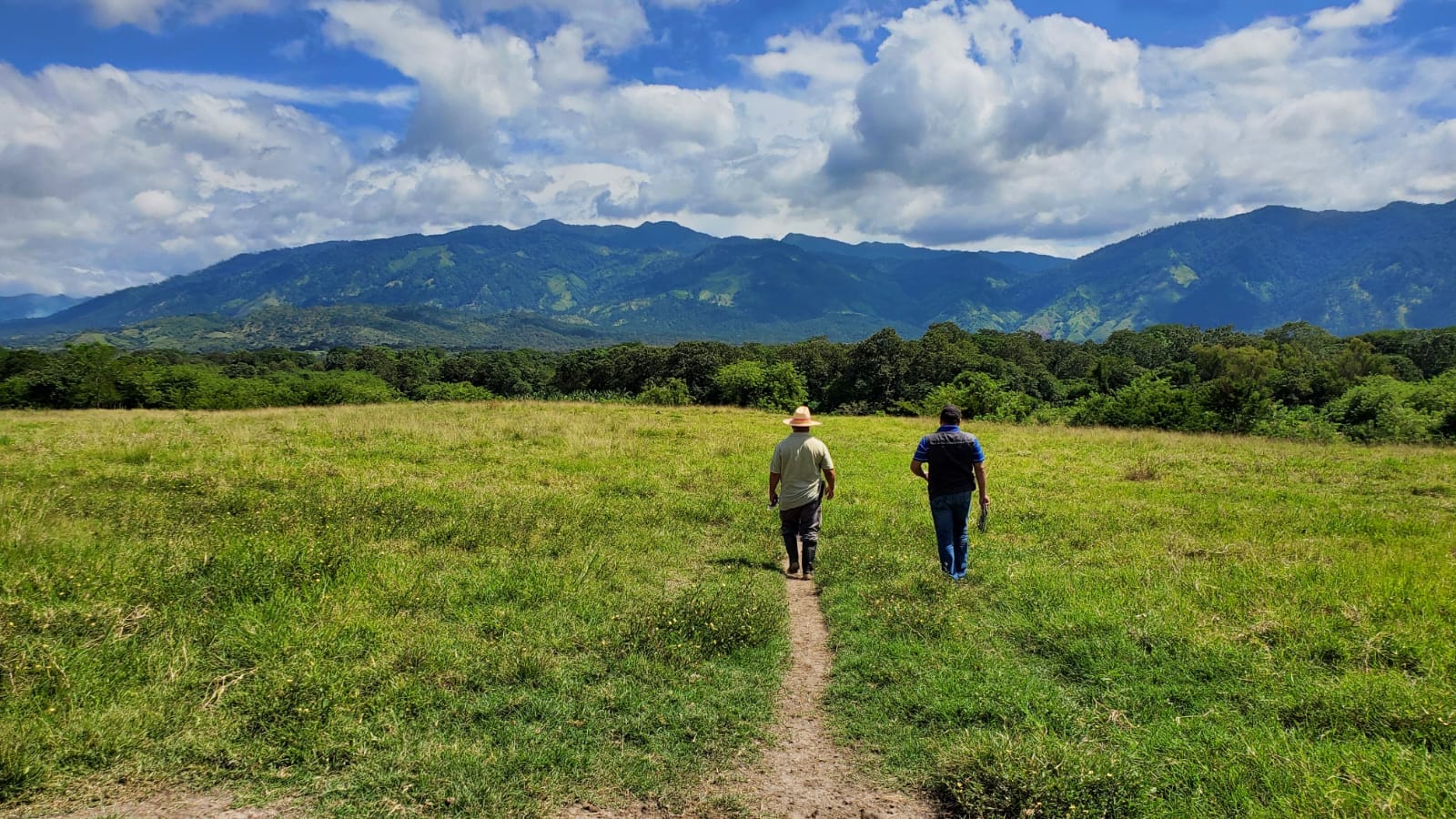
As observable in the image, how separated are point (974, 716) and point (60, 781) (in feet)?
22.6

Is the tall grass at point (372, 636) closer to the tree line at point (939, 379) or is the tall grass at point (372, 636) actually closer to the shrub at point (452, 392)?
the tree line at point (939, 379)

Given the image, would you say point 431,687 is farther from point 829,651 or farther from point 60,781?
point 829,651

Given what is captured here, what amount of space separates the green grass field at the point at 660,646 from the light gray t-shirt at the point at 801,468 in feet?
4.35

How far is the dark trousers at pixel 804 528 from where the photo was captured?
980cm

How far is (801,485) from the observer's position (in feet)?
31.6

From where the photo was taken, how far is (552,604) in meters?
7.71

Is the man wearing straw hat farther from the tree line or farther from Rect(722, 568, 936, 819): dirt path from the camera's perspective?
the tree line

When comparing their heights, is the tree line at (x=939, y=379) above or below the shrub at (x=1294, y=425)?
above

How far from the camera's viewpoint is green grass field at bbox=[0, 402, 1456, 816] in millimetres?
4547

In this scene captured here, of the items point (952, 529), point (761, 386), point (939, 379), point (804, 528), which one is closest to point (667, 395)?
point (761, 386)

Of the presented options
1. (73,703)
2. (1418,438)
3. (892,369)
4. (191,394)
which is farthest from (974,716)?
(892,369)

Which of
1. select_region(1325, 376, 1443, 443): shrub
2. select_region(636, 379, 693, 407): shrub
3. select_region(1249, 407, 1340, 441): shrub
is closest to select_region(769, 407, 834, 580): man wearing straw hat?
select_region(1325, 376, 1443, 443): shrub

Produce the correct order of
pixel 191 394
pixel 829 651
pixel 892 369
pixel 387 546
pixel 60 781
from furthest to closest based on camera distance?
pixel 892 369 → pixel 191 394 → pixel 387 546 → pixel 829 651 → pixel 60 781

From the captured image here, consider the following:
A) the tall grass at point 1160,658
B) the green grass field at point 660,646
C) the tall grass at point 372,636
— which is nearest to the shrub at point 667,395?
the tall grass at point 372,636
